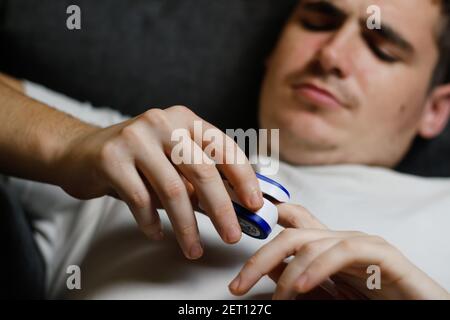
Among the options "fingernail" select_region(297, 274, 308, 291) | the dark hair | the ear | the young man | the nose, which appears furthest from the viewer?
the ear

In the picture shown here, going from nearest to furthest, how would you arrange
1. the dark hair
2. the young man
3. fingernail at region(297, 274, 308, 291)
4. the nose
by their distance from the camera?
fingernail at region(297, 274, 308, 291) < the young man < the nose < the dark hair

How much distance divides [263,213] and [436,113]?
2.42 ft

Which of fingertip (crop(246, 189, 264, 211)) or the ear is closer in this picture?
fingertip (crop(246, 189, 264, 211))

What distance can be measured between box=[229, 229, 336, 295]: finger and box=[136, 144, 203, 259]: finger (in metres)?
0.08

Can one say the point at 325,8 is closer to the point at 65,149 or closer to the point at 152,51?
the point at 152,51

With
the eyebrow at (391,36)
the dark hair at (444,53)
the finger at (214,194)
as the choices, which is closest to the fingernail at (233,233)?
the finger at (214,194)

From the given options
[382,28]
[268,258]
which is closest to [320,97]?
[382,28]

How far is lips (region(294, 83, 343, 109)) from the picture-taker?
0.97m

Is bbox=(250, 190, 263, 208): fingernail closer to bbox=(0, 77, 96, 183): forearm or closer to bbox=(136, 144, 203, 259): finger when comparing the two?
bbox=(136, 144, 203, 259): finger

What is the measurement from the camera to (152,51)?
3.82 ft

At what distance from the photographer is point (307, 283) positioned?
0.59 meters

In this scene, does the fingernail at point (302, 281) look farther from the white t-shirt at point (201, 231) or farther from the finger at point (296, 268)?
the white t-shirt at point (201, 231)

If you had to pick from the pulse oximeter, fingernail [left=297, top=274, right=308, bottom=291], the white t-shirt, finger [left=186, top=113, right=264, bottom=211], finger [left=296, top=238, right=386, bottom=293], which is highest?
finger [left=186, top=113, right=264, bottom=211]

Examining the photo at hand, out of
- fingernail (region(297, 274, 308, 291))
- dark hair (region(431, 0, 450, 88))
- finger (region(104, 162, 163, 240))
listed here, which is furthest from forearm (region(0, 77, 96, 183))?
dark hair (region(431, 0, 450, 88))
